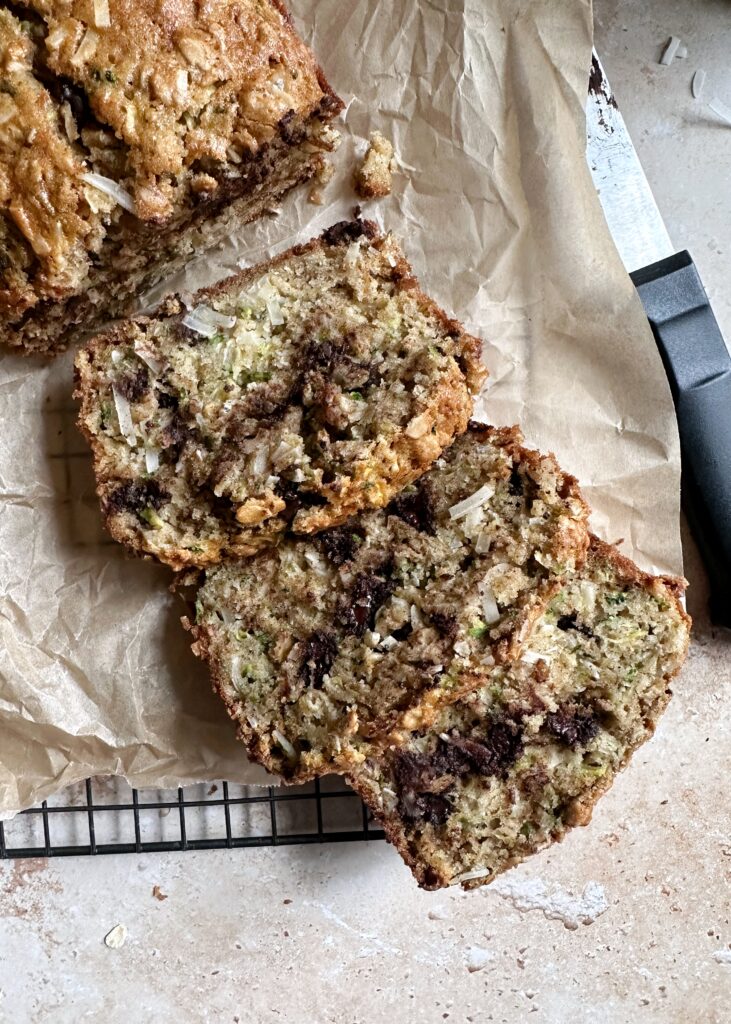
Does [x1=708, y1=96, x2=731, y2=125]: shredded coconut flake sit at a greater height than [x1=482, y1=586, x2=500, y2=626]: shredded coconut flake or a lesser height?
greater

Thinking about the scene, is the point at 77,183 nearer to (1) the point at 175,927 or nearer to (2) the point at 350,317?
(2) the point at 350,317

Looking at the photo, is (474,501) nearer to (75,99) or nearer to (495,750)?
(495,750)

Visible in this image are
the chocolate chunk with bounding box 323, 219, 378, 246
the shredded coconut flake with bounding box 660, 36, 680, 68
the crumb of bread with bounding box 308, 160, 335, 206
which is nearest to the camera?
the chocolate chunk with bounding box 323, 219, 378, 246

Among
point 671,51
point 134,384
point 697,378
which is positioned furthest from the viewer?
point 671,51

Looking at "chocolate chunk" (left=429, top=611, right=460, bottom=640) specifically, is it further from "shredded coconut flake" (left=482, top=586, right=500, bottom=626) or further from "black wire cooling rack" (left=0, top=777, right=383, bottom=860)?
"black wire cooling rack" (left=0, top=777, right=383, bottom=860)

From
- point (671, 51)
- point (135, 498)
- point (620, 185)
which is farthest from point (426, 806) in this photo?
point (671, 51)

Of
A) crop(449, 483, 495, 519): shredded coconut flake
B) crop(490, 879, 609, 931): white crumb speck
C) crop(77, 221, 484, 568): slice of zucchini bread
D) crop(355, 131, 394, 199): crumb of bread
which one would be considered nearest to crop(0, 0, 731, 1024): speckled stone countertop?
crop(490, 879, 609, 931): white crumb speck

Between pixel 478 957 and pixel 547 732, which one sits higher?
pixel 547 732
